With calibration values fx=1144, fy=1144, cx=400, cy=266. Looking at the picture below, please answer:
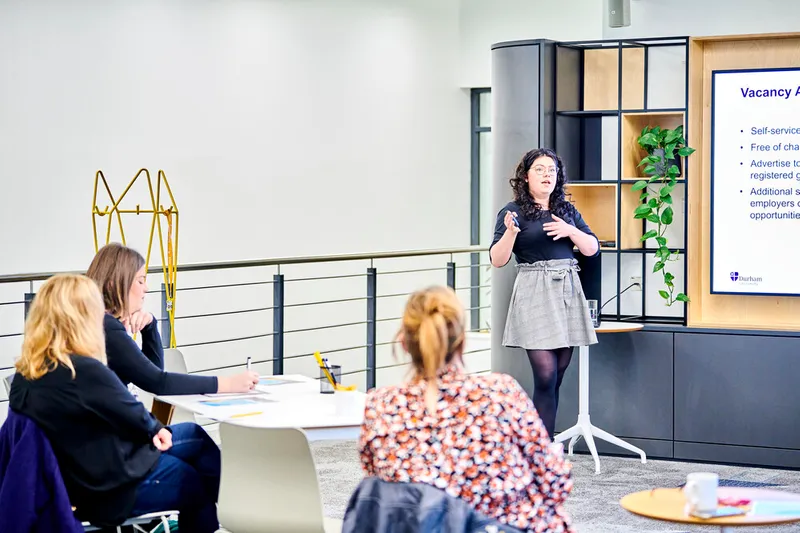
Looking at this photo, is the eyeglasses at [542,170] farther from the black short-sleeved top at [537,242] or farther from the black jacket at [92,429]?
the black jacket at [92,429]

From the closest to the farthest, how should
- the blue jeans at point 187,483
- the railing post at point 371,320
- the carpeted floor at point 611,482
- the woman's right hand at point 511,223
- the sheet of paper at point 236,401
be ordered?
the blue jeans at point 187,483 < the sheet of paper at point 236,401 < the carpeted floor at point 611,482 < the woman's right hand at point 511,223 < the railing post at point 371,320

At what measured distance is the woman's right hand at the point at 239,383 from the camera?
3.71m

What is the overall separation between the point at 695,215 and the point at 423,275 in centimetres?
469

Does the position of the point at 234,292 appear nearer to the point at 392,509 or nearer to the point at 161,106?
the point at 161,106

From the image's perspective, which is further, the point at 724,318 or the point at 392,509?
the point at 724,318

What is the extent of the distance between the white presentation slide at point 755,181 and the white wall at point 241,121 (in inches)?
154

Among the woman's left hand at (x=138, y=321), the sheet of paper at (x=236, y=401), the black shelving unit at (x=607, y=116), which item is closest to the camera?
the sheet of paper at (x=236, y=401)

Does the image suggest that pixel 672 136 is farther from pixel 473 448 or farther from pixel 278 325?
pixel 473 448

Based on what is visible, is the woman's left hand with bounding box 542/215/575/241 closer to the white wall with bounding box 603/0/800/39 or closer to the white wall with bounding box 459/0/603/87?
the white wall with bounding box 603/0/800/39

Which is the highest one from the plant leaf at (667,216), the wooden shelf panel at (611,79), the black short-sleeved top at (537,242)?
the wooden shelf panel at (611,79)

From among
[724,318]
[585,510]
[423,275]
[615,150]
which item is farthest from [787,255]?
[423,275]

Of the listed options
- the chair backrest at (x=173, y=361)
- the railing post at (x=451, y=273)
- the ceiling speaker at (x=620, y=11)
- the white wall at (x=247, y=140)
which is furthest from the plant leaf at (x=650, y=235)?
the chair backrest at (x=173, y=361)

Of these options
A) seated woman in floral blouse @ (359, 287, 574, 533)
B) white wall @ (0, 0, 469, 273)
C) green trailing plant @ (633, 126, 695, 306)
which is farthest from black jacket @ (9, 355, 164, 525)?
white wall @ (0, 0, 469, 273)

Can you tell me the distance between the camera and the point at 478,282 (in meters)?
11.0
